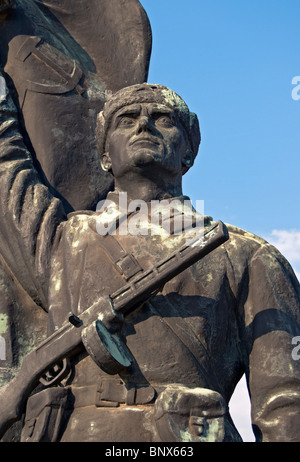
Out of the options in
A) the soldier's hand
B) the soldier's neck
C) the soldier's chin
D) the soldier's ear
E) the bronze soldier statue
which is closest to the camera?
the bronze soldier statue

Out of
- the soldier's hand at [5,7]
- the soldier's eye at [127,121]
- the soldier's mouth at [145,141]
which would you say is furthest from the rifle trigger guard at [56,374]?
the soldier's hand at [5,7]

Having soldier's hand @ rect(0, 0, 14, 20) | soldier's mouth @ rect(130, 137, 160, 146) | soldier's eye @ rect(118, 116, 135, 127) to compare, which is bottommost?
soldier's mouth @ rect(130, 137, 160, 146)

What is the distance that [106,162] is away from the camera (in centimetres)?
704

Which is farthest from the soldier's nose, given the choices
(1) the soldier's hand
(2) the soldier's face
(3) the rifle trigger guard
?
(1) the soldier's hand

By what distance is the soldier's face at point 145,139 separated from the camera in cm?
665

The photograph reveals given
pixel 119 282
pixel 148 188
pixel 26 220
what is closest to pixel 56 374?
pixel 119 282

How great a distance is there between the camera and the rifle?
19.6 ft

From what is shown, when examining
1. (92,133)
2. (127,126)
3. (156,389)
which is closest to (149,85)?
(127,126)

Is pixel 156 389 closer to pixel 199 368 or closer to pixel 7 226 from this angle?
pixel 199 368

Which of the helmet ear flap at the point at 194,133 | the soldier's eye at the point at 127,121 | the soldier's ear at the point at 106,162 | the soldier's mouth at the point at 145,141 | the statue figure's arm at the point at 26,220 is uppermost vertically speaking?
the helmet ear flap at the point at 194,133

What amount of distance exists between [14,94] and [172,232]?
1.97 meters

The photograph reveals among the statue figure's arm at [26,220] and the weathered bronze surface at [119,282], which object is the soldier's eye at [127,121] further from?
the statue figure's arm at [26,220]

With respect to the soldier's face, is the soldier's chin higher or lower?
lower

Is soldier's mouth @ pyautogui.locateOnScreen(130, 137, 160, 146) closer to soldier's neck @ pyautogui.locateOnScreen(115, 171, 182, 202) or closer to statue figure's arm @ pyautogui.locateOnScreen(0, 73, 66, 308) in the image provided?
soldier's neck @ pyautogui.locateOnScreen(115, 171, 182, 202)
